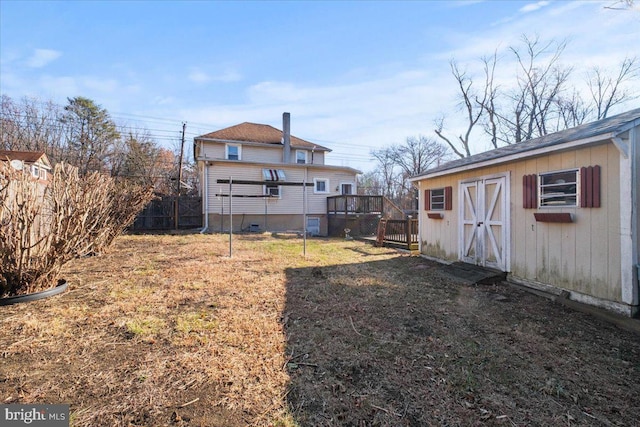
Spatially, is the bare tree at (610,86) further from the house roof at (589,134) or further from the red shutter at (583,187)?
the red shutter at (583,187)

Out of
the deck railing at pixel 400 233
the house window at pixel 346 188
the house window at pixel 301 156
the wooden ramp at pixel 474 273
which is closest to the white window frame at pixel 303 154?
the house window at pixel 301 156

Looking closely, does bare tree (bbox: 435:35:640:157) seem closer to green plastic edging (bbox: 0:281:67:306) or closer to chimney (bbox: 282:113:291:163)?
chimney (bbox: 282:113:291:163)

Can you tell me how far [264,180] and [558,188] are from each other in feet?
45.0

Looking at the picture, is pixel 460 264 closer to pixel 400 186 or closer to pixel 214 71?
pixel 214 71

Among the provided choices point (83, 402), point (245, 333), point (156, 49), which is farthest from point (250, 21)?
point (83, 402)

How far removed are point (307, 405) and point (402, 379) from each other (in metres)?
0.91

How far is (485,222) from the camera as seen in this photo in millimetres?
6371

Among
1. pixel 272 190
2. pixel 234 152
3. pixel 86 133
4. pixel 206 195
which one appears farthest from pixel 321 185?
pixel 86 133

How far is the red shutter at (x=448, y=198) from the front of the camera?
7.54 metres

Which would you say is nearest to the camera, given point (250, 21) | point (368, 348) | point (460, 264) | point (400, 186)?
point (368, 348)


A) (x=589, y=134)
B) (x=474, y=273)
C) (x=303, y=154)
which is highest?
(x=303, y=154)

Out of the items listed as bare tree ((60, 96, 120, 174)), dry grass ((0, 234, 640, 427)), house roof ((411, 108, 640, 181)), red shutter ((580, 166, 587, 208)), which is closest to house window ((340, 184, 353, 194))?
house roof ((411, 108, 640, 181))

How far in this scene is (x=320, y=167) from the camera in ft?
56.7

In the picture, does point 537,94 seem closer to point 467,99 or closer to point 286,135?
point 467,99
